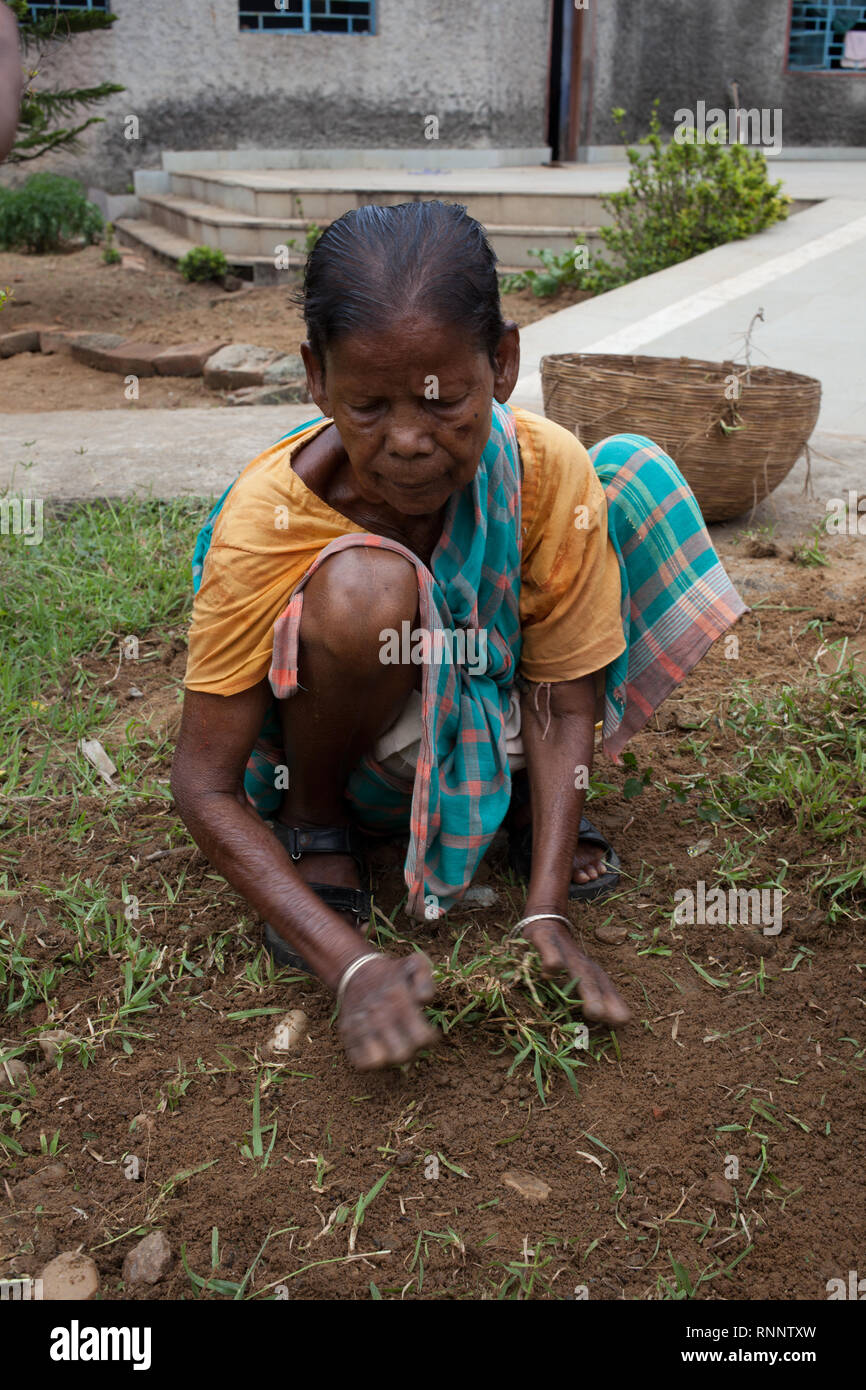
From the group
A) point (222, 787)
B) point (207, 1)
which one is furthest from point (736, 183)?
point (222, 787)

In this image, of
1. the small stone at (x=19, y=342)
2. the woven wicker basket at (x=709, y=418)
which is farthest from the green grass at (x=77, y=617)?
the small stone at (x=19, y=342)

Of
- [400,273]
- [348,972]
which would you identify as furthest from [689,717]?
[400,273]

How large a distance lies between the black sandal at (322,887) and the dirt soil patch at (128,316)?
405cm

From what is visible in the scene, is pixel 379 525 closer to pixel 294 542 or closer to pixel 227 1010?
pixel 294 542

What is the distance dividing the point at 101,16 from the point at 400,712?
23.0 ft

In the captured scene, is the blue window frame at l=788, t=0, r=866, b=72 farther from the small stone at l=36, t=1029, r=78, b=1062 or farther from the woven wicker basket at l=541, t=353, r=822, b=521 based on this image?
the small stone at l=36, t=1029, r=78, b=1062

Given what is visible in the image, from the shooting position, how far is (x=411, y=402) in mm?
1591

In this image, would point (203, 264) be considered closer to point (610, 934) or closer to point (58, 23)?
point (58, 23)

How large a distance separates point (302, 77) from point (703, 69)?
4351 mm

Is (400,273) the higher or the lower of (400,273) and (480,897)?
the higher

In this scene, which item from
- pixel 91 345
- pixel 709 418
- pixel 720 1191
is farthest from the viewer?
pixel 91 345

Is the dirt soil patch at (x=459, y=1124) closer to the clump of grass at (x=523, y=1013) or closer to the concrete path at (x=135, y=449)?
the clump of grass at (x=523, y=1013)

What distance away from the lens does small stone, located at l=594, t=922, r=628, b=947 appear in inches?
79.9

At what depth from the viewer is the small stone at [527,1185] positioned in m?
1.59
